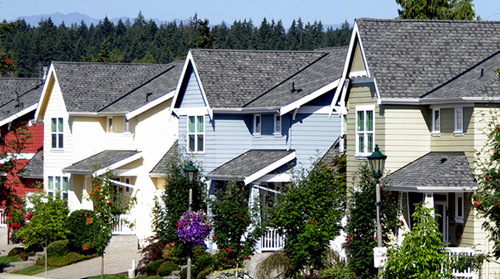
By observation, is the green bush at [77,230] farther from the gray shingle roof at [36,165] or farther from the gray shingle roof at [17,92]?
the gray shingle roof at [17,92]

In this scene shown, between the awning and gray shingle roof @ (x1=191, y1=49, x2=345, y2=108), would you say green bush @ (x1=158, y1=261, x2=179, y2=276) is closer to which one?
gray shingle roof @ (x1=191, y1=49, x2=345, y2=108)

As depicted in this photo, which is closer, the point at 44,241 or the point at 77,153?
the point at 44,241

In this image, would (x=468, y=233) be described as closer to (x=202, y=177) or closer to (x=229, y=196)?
(x=229, y=196)

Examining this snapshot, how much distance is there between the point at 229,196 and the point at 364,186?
711 centimetres

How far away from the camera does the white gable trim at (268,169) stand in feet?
134

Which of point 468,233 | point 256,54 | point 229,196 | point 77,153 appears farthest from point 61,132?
point 468,233

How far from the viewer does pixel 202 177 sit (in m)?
44.3

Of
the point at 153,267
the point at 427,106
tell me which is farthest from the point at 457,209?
the point at 153,267

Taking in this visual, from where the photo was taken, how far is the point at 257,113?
145 feet

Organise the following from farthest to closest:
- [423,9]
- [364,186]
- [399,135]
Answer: [423,9] < [399,135] < [364,186]

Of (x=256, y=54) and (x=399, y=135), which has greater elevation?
(x=256, y=54)

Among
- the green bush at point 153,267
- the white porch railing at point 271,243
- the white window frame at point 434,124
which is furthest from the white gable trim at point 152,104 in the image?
the white window frame at point 434,124

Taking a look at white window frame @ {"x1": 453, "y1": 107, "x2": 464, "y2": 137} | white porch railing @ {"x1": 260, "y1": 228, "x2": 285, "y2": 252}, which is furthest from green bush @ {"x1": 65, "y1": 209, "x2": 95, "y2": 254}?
white window frame @ {"x1": 453, "y1": 107, "x2": 464, "y2": 137}

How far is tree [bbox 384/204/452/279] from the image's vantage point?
22719 millimetres
